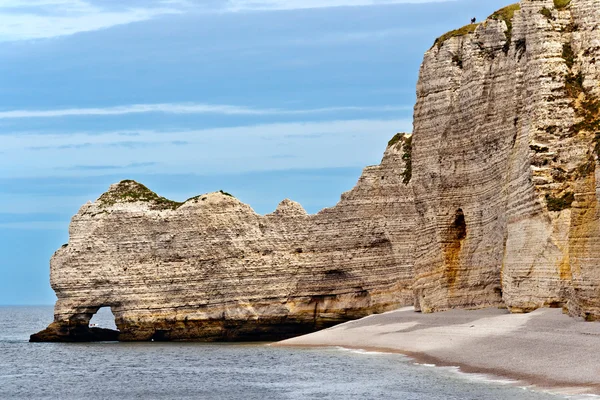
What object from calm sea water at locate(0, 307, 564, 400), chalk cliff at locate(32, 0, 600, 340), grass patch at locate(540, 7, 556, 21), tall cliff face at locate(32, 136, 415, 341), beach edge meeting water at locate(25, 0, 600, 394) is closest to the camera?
calm sea water at locate(0, 307, 564, 400)

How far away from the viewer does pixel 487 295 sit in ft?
138

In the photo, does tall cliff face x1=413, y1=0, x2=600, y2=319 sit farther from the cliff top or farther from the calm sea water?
the calm sea water

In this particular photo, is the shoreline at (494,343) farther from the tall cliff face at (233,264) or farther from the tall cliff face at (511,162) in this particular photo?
the tall cliff face at (233,264)

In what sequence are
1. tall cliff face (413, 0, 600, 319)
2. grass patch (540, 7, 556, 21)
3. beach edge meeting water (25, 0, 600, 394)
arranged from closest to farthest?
1. beach edge meeting water (25, 0, 600, 394)
2. tall cliff face (413, 0, 600, 319)
3. grass patch (540, 7, 556, 21)

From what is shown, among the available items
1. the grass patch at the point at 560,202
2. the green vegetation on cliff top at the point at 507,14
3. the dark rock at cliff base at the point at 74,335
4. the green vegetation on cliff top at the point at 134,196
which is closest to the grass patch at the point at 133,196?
the green vegetation on cliff top at the point at 134,196

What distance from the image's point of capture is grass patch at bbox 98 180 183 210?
54.9m

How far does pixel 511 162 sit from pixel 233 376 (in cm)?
1268

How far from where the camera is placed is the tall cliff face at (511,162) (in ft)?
113

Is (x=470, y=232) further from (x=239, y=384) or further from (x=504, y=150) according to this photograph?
(x=239, y=384)

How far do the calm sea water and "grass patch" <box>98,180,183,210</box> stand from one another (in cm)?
977

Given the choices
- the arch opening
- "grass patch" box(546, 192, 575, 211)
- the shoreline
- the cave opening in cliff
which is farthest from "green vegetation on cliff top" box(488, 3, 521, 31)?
the cave opening in cliff

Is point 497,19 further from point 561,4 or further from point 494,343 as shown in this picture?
point 494,343

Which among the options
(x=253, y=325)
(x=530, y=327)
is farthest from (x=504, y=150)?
(x=253, y=325)

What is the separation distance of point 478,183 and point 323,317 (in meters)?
14.2
